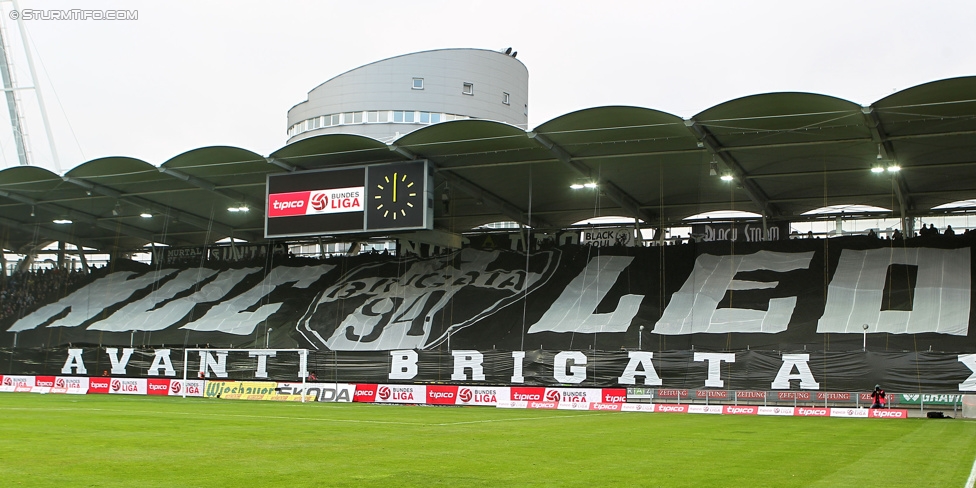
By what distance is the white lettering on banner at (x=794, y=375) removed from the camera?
102 feet

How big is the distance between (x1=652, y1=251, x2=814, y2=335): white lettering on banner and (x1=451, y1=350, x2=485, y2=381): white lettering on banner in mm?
8029

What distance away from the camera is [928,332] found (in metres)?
34.6

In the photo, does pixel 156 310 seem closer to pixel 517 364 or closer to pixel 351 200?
pixel 351 200

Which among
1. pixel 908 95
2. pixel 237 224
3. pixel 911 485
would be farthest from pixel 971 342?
pixel 237 224

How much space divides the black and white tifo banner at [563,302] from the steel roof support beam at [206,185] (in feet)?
18.9

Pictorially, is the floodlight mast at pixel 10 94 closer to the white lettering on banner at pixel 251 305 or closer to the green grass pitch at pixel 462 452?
the white lettering on banner at pixel 251 305

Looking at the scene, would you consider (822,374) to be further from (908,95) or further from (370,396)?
(370,396)

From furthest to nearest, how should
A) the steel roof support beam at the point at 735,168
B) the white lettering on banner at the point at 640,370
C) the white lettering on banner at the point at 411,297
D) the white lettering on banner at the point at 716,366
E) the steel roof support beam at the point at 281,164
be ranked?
the white lettering on banner at the point at 411,297 → the steel roof support beam at the point at 281,164 → the white lettering on banner at the point at 640,370 → the steel roof support beam at the point at 735,168 → the white lettering on banner at the point at 716,366

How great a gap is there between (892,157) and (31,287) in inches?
1974

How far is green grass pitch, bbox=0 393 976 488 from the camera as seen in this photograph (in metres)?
11.1

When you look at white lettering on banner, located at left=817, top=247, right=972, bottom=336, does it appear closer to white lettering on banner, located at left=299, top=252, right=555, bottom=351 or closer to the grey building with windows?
white lettering on banner, located at left=299, top=252, right=555, bottom=351

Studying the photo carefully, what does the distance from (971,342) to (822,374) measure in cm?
705

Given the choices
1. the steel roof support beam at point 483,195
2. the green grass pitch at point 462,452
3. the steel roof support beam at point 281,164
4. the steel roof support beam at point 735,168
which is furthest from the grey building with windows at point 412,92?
the green grass pitch at point 462,452

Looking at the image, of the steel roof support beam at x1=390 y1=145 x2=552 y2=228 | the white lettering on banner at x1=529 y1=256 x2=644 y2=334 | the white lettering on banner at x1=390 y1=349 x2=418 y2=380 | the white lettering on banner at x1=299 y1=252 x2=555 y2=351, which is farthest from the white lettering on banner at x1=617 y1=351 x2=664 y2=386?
the white lettering on banner at x1=299 y1=252 x2=555 y2=351
